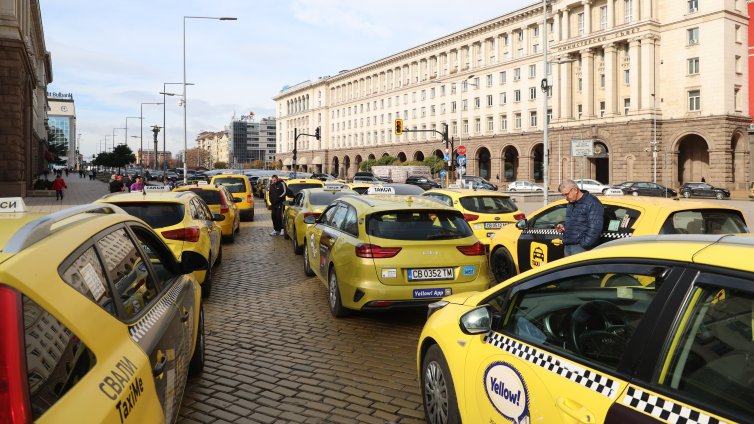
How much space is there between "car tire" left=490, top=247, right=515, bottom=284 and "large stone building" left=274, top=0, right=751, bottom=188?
90.8 feet

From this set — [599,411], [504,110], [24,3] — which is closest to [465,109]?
[504,110]

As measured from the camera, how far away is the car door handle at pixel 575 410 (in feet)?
7.52

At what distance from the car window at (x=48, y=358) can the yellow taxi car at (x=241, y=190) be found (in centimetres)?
1986

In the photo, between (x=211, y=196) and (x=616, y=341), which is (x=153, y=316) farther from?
(x=211, y=196)

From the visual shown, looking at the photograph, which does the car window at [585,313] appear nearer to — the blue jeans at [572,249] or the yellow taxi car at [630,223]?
the yellow taxi car at [630,223]

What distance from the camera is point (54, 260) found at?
2152 millimetres

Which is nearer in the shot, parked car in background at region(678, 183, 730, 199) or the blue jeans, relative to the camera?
the blue jeans

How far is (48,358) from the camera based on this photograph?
1.91 metres

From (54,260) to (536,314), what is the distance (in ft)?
7.56

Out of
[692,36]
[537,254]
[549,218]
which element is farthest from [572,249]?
[692,36]

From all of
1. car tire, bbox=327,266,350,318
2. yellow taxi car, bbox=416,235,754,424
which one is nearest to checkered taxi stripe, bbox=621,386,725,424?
yellow taxi car, bbox=416,235,754,424

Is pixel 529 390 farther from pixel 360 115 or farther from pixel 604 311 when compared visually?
pixel 360 115

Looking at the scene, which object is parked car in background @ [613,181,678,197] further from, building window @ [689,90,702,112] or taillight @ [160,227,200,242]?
taillight @ [160,227,200,242]

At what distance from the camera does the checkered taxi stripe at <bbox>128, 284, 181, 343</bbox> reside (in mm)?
2666
